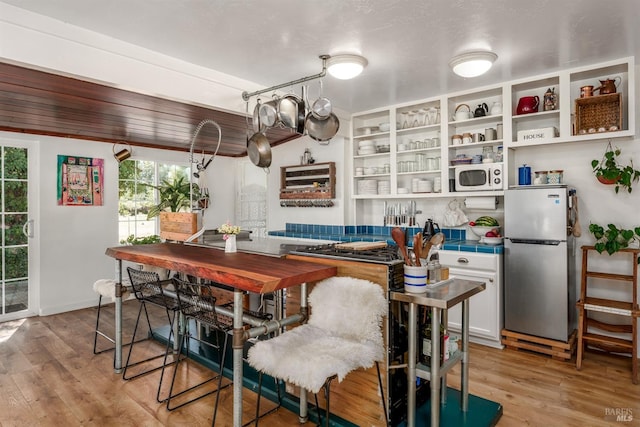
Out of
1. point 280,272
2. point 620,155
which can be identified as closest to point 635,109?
point 620,155

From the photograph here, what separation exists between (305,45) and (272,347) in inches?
81.9

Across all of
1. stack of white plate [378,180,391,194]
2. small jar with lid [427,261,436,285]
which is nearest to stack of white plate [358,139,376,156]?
stack of white plate [378,180,391,194]

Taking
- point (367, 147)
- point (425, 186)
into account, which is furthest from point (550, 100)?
point (367, 147)

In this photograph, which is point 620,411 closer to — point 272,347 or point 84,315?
point 272,347

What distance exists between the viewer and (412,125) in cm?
430

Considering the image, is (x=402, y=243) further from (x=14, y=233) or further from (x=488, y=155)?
(x=14, y=233)

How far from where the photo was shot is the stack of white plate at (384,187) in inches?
177

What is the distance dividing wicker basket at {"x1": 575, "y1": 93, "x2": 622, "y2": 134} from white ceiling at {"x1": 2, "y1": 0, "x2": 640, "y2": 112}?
311 mm

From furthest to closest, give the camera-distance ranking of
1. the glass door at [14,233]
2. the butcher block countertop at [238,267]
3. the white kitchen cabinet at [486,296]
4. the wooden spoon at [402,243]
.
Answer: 1. the glass door at [14,233]
2. the white kitchen cabinet at [486,296]
3. the wooden spoon at [402,243]
4. the butcher block countertop at [238,267]

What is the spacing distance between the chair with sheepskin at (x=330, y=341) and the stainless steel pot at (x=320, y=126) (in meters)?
1.46

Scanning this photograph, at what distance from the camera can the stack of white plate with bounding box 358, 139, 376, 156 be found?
15.1 feet

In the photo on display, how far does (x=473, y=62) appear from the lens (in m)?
2.91

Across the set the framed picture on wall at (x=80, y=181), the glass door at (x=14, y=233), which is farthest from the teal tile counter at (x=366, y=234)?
the glass door at (x=14, y=233)

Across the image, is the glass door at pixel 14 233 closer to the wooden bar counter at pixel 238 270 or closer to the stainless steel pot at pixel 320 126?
the wooden bar counter at pixel 238 270
